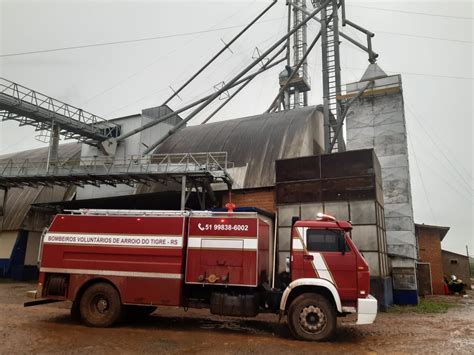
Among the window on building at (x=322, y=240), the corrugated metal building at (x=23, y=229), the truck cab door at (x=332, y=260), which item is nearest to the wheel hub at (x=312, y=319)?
the truck cab door at (x=332, y=260)

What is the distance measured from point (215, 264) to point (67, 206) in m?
25.3

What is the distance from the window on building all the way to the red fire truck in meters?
0.03

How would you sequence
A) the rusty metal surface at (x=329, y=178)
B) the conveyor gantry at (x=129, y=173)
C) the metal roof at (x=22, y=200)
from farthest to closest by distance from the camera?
the metal roof at (x=22, y=200), the conveyor gantry at (x=129, y=173), the rusty metal surface at (x=329, y=178)

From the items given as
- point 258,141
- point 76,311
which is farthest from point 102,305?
point 258,141

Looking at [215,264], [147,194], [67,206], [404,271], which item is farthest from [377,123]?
[67,206]

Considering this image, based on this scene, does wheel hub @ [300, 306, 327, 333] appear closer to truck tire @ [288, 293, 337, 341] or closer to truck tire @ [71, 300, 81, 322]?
truck tire @ [288, 293, 337, 341]

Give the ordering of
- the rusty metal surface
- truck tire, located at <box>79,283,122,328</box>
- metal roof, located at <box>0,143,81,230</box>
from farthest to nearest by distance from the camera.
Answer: metal roof, located at <box>0,143,81,230</box> < the rusty metal surface < truck tire, located at <box>79,283,122,328</box>

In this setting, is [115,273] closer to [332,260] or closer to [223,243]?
[223,243]

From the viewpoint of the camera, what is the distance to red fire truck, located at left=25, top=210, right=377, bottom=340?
972 centimetres

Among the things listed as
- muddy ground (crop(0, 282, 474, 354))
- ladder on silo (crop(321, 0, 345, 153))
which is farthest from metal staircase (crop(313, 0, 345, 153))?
muddy ground (crop(0, 282, 474, 354))

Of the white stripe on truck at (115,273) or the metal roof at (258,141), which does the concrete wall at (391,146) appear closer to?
the metal roof at (258,141)

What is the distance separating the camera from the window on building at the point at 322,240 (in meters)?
10.0

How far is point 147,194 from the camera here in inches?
1051

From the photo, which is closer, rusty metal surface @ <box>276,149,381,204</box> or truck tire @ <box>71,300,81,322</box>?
truck tire @ <box>71,300,81,322</box>
